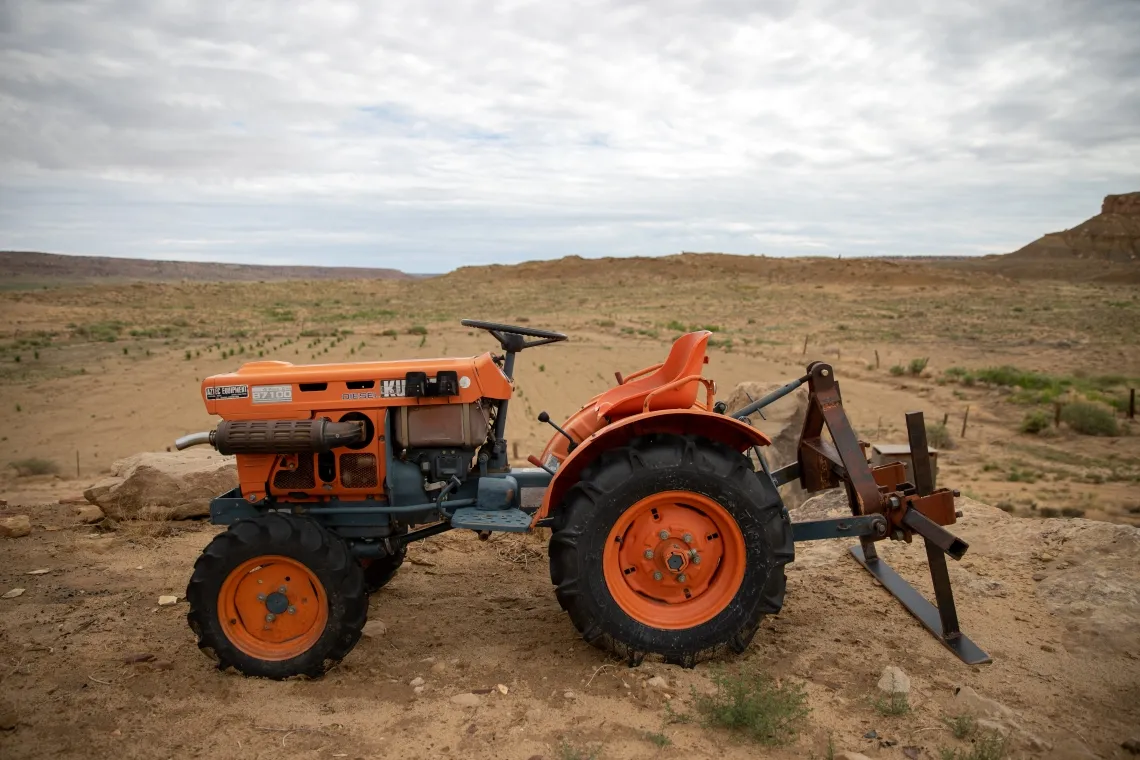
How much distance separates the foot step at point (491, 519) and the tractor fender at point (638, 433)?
0.08 meters

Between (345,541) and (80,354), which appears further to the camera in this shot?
(80,354)

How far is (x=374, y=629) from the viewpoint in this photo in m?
4.27

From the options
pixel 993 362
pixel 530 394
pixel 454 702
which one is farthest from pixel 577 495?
pixel 993 362

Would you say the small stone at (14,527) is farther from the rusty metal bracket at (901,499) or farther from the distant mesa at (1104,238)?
the distant mesa at (1104,238)

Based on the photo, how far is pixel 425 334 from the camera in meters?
23.5

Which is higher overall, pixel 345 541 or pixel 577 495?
pixel 577 495

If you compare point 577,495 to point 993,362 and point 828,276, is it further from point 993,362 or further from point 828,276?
point 828,276

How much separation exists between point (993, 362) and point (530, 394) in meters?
11.8

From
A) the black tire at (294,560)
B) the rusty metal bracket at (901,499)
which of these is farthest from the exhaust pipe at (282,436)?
the rusty metal bracket at (901,499)

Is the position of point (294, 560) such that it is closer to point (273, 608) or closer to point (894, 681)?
point (273, 608)

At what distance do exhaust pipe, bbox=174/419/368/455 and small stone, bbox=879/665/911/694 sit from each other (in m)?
2.74

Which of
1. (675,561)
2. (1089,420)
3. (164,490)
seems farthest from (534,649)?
(1089,420)

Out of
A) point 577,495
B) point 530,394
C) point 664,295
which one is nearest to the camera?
point 577,495

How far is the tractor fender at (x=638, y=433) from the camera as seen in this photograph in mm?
3707
